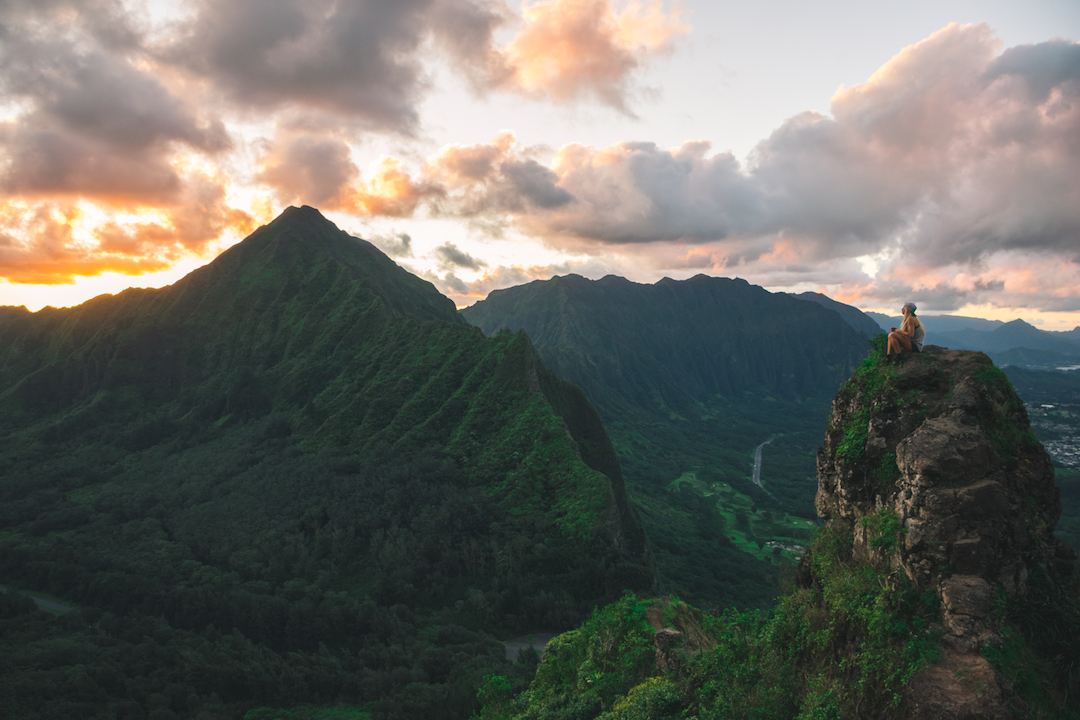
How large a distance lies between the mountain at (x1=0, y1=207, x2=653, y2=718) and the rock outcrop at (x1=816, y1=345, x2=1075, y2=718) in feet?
154

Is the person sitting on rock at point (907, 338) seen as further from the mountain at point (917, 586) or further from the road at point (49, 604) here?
the road at point (49, 604)

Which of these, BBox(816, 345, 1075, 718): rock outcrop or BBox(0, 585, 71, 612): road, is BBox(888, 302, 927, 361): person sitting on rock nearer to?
BBox(816, 345, 1075, 718): rock outcrop

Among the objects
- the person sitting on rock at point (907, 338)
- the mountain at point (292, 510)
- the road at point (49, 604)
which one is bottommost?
the road at point (49, 604)

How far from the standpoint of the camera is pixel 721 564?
10944cm

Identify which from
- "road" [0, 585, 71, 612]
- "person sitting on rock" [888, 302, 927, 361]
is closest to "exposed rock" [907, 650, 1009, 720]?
"person sitting on rock" [888, 302, 927, 361]

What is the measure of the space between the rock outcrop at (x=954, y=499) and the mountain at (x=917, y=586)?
0.04 metres

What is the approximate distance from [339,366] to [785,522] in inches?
5337

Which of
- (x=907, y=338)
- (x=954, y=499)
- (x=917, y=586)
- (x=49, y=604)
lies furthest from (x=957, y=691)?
(x=49, y=604)

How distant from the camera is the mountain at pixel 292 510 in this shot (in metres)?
56.3

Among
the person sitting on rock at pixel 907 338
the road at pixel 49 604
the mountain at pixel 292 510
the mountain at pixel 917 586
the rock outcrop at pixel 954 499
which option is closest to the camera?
the mountain at pixel 917 586

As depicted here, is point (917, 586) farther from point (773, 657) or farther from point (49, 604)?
point (49, 604)

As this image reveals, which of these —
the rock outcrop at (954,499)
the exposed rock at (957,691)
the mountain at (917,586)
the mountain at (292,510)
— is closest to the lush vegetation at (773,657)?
the mountain at (917,586)

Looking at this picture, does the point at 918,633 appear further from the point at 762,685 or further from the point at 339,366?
the point at 339,366

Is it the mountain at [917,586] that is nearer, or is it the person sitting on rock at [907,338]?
the mountain at [917,586]
